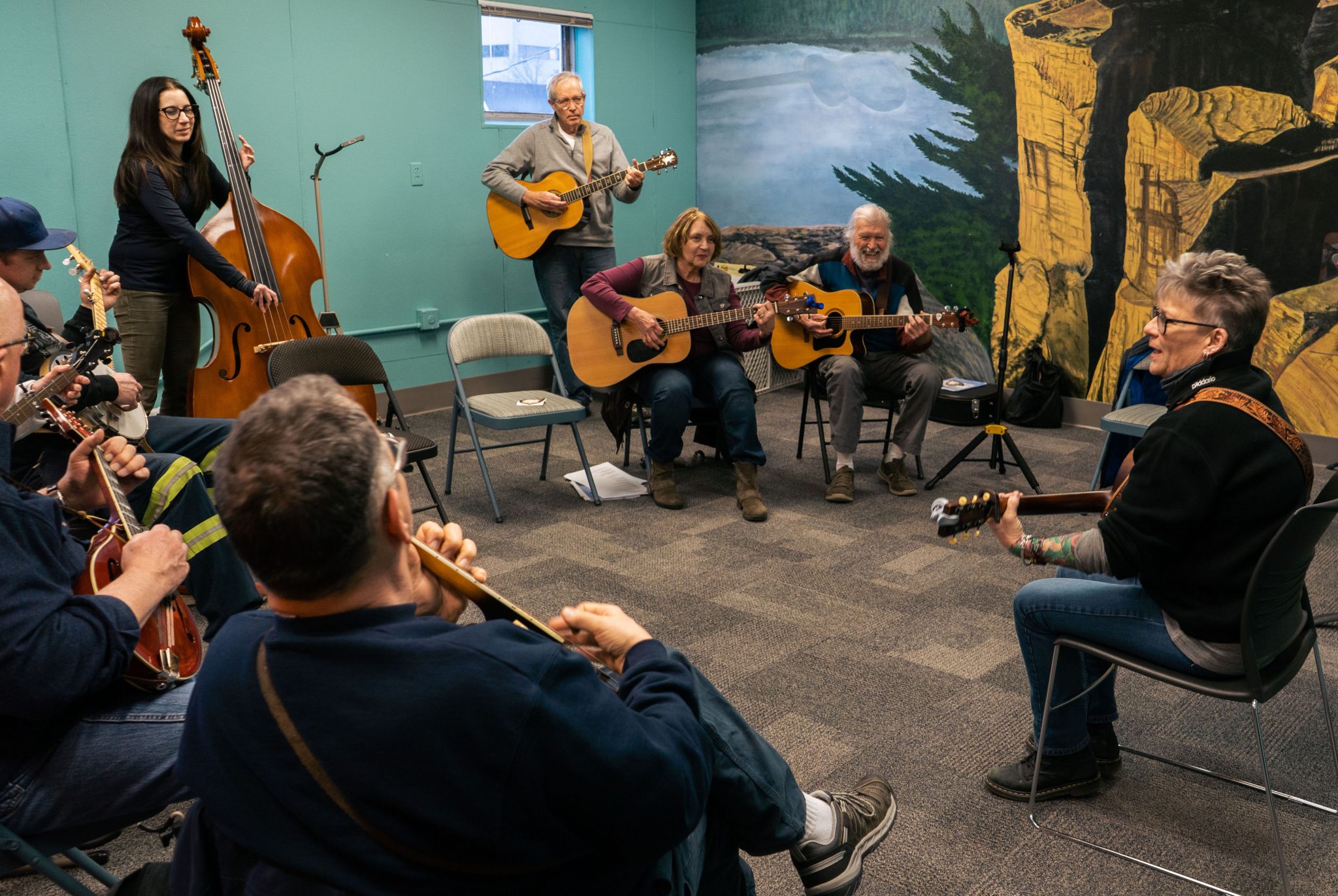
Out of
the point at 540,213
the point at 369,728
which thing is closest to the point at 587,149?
the point at 540,213

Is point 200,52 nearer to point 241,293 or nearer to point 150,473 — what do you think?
point 241,293

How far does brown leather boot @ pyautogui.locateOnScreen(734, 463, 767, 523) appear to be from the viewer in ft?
14.1

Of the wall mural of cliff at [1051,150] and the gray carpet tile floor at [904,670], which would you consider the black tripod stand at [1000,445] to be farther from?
the wall mural of cliff at [1051,150]

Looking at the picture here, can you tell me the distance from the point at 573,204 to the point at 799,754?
361 cm

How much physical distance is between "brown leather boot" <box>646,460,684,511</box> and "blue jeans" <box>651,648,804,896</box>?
113 inches

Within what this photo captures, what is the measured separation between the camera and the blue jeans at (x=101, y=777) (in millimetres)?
1516

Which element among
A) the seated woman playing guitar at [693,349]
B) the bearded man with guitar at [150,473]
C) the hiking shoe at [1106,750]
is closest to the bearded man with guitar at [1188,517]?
the hiking shoe at [1106,750]

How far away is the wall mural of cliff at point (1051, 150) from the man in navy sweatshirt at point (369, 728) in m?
4.91

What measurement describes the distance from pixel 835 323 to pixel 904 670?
6.56 ft

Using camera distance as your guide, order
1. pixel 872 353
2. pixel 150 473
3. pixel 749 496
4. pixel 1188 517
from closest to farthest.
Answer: pixel 1188 517 → pixel 150 473 → pixel 749 496 → pixel 872 353

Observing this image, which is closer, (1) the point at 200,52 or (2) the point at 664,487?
(1) the point at 200,52

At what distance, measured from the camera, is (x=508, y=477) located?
4.87 metres

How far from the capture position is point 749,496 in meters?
4.36

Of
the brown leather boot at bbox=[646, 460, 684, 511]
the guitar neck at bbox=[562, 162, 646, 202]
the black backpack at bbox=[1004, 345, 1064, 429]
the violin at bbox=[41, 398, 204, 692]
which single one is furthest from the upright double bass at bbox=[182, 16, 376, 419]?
the black backpack at bbox=[1004, 345, 1064, 429]
